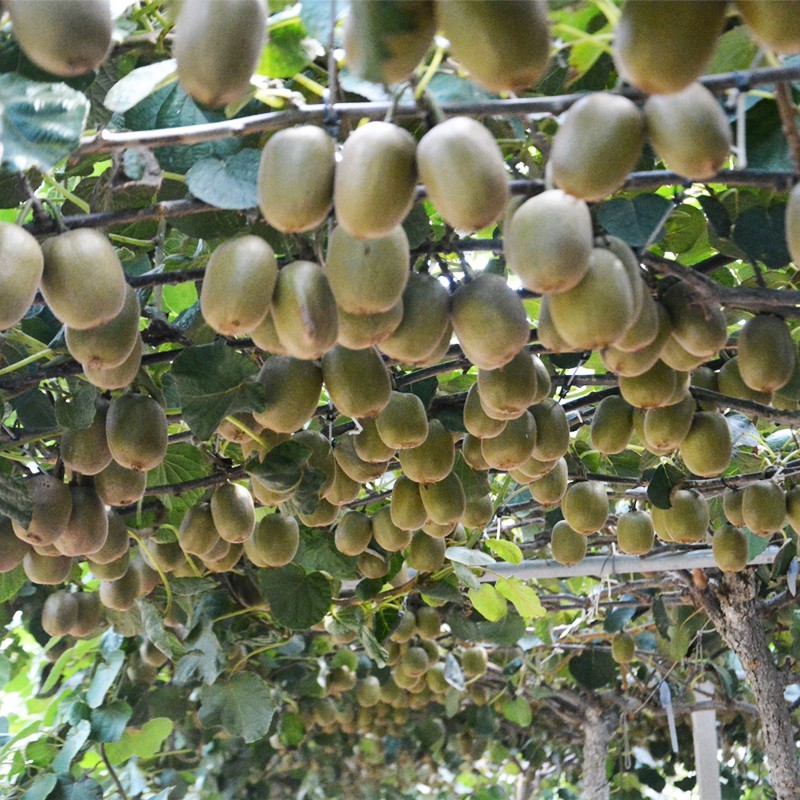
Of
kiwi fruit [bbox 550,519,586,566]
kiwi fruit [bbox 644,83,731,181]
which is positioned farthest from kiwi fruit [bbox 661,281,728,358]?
kiwi fruit [bbox 550,519,586,566]

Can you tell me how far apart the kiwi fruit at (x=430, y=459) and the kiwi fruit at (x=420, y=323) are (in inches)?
17.1

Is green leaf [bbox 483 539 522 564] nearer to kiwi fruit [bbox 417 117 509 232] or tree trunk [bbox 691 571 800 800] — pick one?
tree trunk [bbox 691 571 800 800]

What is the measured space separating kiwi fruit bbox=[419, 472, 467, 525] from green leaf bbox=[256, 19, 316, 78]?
28.9 inches

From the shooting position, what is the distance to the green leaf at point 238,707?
2.19 metres

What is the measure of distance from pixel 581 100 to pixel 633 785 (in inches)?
173

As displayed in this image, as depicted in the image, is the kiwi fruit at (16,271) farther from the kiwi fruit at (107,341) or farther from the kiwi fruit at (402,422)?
the kiwi fruit at (402,422)

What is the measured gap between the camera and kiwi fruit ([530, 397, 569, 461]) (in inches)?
53.6

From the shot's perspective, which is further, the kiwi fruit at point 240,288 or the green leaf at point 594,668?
the green leaf at point 594,668

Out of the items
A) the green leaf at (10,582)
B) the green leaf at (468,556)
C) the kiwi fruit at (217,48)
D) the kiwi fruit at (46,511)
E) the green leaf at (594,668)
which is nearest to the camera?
the kiwi fruit at (217,48)

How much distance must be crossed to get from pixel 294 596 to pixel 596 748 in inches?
98.9

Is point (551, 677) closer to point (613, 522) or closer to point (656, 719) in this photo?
point (656, 719)

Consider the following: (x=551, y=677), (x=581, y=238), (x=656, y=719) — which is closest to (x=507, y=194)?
(x=581, y=238)

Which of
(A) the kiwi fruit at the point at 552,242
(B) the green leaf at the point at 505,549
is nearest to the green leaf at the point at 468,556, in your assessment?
(B) the green leaf at the point at 505,549

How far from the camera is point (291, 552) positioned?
65.4 inches
